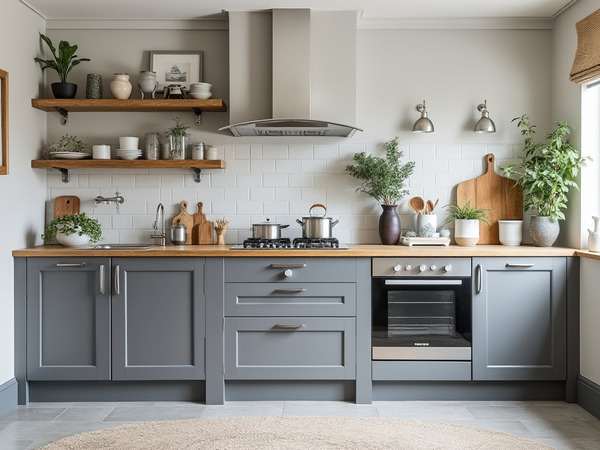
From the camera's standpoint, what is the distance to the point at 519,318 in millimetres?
4020

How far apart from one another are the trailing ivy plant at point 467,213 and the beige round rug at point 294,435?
1488mm

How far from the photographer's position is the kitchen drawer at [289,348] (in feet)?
13.1

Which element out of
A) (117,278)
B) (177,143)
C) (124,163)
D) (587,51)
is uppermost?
(587,51)

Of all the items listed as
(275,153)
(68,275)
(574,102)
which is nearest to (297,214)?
(275,153)

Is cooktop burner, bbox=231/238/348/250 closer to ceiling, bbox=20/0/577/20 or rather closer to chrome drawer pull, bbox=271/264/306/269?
chrome drawer pull, bbox=271/264/306/269

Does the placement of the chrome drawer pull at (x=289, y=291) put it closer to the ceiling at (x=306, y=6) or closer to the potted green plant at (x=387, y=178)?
the potted green plant at (x=387, y=178)

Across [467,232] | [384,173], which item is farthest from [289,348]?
[467,232]

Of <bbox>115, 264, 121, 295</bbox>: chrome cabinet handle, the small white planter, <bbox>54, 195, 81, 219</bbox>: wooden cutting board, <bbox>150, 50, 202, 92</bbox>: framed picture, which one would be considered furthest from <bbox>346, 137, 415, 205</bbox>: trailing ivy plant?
<bbox>54, 195, 81, 219</bbox>: wooden cutting board

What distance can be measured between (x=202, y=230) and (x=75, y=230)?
2.87 ft

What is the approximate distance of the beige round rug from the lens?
3.21 meters

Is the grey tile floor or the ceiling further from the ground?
the ceiling

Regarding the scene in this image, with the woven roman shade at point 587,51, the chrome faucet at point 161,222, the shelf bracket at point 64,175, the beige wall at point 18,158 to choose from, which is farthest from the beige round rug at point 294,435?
the woven roman shade at point 587,51

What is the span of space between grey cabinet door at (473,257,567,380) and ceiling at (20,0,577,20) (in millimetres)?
1685

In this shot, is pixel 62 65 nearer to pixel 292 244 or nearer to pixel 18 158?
pixel 18 158
